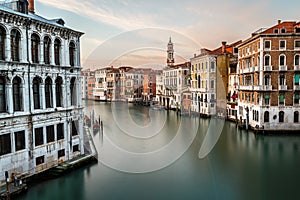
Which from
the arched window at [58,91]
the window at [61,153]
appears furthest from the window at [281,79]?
the window at [61,153]

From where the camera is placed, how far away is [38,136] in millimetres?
8781

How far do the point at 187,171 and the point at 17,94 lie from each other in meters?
6.19

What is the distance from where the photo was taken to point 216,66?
23.5m

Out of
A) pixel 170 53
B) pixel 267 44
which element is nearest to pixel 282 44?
pixel 267 44

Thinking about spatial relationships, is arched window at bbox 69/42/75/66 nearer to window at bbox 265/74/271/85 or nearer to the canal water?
the canal water

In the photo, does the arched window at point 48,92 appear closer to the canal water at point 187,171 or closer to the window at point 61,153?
the window at point 61,153

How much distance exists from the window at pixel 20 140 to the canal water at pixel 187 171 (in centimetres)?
122

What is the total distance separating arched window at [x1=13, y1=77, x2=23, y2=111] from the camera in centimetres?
810

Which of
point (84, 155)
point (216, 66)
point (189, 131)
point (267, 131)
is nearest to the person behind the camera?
point (84, 155)

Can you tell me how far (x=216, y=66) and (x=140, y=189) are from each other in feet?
55.6

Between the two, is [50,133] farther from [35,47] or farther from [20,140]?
[35,47]

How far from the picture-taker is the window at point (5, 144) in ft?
25.0

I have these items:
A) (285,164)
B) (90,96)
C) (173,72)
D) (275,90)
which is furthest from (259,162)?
(90,96)

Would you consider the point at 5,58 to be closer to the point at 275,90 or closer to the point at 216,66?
the point at 275,90
